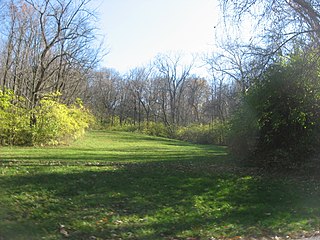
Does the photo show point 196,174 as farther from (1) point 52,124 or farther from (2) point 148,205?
(1) point 52,124

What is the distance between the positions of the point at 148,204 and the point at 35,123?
625 inches

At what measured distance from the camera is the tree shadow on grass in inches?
240

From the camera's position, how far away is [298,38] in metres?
12.5

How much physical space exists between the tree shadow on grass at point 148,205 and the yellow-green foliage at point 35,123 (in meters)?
10.9

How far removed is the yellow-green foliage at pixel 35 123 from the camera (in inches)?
805

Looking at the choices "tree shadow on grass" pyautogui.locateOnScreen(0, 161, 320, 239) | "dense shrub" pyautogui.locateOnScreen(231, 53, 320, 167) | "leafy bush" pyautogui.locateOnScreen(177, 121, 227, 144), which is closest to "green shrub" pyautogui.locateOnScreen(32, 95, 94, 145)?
"tree shadow on grass" pyautogui.locateOnScreen(0, 161, 320, 239)

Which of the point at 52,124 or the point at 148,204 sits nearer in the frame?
the point at 148,204

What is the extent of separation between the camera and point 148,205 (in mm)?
7914

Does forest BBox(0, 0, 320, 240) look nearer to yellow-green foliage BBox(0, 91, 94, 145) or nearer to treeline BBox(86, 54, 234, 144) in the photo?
yellow-green foliage BBox(0, 91, 94, 145)

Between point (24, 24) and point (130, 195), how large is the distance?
2473 centimetres

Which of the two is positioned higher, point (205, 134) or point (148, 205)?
point (205, 134)

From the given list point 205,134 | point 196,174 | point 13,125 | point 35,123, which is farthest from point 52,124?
point 205,134

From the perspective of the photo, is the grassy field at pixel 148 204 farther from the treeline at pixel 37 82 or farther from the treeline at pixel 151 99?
the treeline at pixel 151 99

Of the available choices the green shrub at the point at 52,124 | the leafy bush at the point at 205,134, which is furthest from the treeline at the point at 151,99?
the green shrub at the point at 52,124
